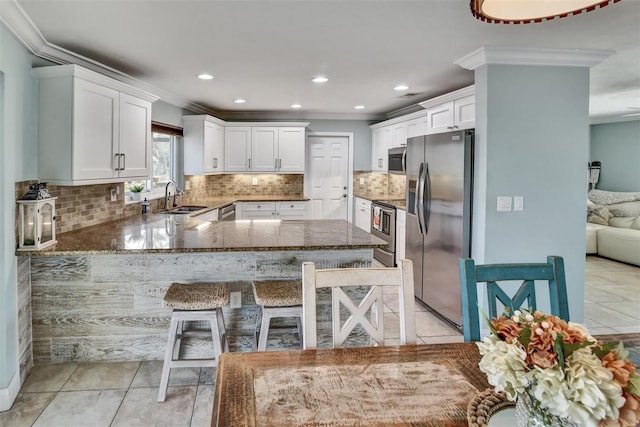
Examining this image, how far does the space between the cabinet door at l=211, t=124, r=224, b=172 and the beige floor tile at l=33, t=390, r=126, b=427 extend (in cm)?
394

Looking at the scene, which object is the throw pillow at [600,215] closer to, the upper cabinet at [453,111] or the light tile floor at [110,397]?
the upper cabinet at [453,111]

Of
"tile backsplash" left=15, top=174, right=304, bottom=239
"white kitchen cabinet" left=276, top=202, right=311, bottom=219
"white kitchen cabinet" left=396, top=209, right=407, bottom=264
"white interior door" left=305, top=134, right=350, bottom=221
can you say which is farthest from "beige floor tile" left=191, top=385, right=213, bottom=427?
"white interior door" left=305, top=134, right=350, bottom=221

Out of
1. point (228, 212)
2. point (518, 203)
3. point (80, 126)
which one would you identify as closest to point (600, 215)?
point (518, 203)

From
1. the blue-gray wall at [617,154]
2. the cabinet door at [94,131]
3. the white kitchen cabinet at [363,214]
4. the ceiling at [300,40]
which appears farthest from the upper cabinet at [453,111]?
the blue-gray wall at [617,154]

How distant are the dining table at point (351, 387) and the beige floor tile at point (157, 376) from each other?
1603 mm

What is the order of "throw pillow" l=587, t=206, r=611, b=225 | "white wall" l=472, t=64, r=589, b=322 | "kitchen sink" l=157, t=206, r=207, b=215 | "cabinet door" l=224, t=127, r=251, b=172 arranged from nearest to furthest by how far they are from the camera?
"white wall" l=472, t=64, r=589, b=322, "kitchen sink" l=157, t=206, r=207, b=215, "cabinet door" l=224, t=127, r=251, b=172, "throw pillow" l=587, t=206, r=611, b=225

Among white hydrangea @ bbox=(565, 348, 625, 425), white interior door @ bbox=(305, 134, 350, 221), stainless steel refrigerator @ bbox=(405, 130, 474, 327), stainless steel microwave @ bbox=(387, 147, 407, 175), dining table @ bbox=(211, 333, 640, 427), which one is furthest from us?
white interior door @ bbox=(305, 134, 350, 221)

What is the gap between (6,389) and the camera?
8.02ft

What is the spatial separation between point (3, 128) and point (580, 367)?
2.93m

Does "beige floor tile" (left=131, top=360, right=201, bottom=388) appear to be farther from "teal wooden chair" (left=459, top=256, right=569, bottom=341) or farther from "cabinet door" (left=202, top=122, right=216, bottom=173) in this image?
"cabinet door" (left=202, top=122, right=216, bottom=173)

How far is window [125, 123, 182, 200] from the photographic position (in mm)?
4930

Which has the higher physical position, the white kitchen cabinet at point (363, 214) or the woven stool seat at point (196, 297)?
the white kitchen cabinet at point (363, 214)

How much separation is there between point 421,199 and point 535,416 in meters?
3.30

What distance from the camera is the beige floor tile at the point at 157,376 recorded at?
2.74m
